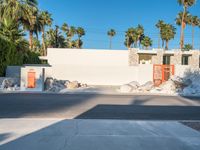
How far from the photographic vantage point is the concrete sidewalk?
8.40 m

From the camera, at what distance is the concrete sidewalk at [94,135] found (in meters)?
8.40

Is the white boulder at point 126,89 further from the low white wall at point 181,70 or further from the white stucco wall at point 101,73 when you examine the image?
the low white wall at point 181,70

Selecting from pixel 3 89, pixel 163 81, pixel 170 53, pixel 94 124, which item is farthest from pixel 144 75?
pixel 94 124

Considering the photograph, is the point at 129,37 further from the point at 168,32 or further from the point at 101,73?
the point at 101,73

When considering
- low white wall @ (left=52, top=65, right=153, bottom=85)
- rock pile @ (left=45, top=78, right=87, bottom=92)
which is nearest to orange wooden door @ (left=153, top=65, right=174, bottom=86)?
low white wall @ (left=52, top=65, right=153, bottom=85)

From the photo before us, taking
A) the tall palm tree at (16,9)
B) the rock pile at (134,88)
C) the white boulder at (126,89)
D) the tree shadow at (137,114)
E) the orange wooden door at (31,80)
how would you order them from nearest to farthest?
the tree shadow at (137,114), the orange wooden door at (31,80), the white boulder at (126,89), the rock pile at (134,88), the tall palm tree at (16,9)

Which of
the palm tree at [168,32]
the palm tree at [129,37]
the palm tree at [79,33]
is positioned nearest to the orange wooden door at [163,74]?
the palm tree at [168,32]

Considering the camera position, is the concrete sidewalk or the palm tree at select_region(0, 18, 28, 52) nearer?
the concrete sidewalk

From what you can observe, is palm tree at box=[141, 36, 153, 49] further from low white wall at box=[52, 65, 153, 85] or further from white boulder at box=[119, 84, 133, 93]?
white boulder at box=[119, 84, 133, 93]

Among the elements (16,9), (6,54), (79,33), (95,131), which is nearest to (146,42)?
(79,33)

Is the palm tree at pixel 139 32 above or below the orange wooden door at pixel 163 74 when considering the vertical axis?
above

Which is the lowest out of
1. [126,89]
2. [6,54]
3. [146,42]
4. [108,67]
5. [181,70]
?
[126,89]

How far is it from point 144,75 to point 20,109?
21.6m

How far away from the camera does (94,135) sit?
970 cm
